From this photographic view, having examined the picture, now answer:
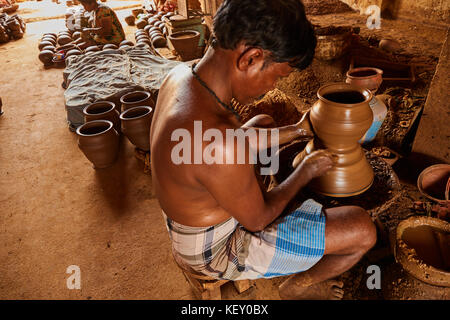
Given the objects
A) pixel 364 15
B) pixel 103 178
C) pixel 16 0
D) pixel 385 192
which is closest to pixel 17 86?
pixel 103 178

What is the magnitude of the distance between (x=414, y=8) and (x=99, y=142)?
344 inches

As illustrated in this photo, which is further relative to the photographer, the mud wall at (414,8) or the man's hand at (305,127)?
the mud wall at (414,8)

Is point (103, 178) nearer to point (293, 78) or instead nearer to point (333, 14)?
point (293, 78)

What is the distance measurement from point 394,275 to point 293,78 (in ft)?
12.0

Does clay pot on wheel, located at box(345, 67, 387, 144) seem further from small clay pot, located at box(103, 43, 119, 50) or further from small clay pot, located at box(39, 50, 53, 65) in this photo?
small clay pot, located at box(39, 50, 53, 65)

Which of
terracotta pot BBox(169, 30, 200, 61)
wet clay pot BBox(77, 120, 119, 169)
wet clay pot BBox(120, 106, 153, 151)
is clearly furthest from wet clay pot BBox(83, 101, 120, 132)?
terracotta pot BBox(169, 30, 200, 61)

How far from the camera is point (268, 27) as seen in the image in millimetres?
1394

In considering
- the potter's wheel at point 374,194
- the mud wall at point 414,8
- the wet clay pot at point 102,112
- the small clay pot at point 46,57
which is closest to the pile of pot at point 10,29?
the small clay pot at point 46,57

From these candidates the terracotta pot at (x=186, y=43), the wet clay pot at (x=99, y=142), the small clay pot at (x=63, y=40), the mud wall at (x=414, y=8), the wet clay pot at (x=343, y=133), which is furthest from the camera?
the small clay pot at (x=63, y=40)

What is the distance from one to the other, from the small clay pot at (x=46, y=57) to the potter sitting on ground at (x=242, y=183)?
7.42 m

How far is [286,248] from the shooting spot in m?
1.76

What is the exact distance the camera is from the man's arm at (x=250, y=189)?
56.6 inches

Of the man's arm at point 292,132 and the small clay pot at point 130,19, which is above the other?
the small clay pot at point 130,19

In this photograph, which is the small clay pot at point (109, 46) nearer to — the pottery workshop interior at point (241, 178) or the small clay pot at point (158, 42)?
the small clay pot at point (158, 42)
